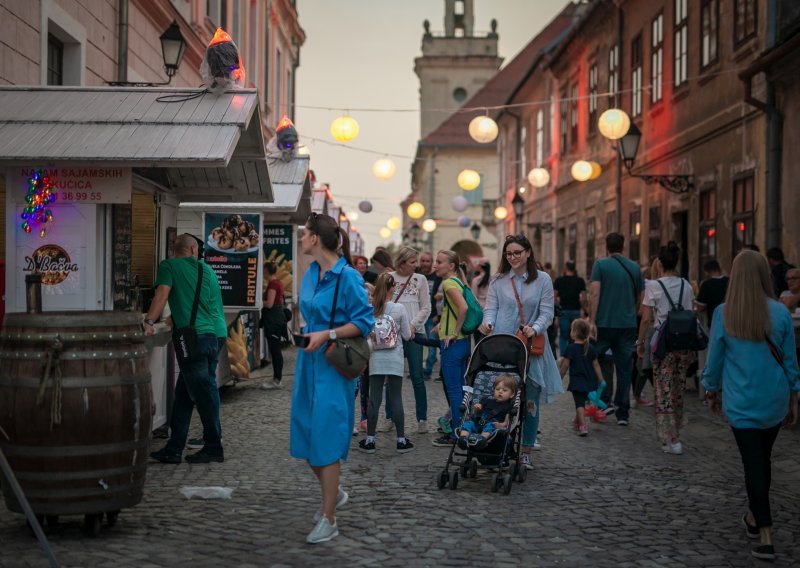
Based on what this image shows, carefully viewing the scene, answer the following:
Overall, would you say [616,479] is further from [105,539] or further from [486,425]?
[105,539]

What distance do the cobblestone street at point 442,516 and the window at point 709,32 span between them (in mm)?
9358

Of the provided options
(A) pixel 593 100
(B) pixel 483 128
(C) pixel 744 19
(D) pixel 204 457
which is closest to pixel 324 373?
(D) pixel 204 457

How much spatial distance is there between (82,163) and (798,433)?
23.3 feet

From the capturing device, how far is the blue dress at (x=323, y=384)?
19.1 feet

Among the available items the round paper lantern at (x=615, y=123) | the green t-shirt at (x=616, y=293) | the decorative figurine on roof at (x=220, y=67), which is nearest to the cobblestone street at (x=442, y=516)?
the green t-shirt at (x=616, y=293)

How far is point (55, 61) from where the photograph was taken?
41.8 feet

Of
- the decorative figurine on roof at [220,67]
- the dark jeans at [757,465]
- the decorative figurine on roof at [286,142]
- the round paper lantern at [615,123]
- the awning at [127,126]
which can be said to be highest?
the round paper lantern at [615,123]

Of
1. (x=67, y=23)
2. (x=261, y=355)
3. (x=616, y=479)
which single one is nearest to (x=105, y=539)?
(x=616, y=479)

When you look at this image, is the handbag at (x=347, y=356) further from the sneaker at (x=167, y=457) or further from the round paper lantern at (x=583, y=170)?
the round paper lantern at (x=583, y=170)

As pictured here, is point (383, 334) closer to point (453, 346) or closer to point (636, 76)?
point (453, 346)

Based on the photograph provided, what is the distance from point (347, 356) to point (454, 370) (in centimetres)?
376

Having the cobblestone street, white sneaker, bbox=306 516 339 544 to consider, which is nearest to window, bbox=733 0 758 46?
the cobblestone street

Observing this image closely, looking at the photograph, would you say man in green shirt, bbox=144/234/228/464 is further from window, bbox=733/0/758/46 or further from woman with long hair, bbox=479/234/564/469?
window, bbox=733/0/758/46

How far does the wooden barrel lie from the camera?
18.1 ft
